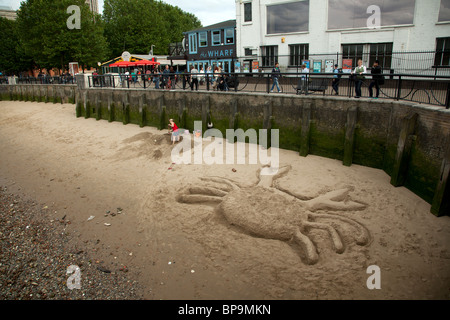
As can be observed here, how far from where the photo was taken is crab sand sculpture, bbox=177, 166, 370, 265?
25.5ft

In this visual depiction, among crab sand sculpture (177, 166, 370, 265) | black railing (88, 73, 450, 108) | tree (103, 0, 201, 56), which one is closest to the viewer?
crab sand sculpture (177, 166, 370, 265)

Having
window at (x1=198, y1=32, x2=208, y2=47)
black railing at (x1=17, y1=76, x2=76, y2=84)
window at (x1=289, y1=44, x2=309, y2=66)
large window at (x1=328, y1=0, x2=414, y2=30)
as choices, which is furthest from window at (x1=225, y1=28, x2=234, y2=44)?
A: black railing at (x1=17, y1=76, x2=76, y2=84)

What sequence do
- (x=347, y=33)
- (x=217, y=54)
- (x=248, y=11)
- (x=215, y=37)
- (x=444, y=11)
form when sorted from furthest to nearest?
(x=215, y=37)
(x=217, y=54)
(x=248, y=11)
(x=347, y=33)
(x=444, y=11)

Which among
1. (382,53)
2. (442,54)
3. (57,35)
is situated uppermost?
(57,35)

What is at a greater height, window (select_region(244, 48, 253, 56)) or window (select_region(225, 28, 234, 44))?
window (select_region(225, 28, 234, 44))

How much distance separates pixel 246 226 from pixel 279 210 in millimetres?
1071

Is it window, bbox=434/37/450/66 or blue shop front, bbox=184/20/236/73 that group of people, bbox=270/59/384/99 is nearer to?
window, bbox=434/37/450/66

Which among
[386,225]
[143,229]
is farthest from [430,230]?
[143,229]

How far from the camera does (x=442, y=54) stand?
19656 mm

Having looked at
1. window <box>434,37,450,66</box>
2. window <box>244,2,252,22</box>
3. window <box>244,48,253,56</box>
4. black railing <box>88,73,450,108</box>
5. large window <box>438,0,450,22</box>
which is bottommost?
black railing <box>88,73,450,108</box>

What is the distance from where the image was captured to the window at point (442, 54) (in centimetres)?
1928

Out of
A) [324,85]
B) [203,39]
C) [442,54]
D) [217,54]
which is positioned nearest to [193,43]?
[203,39]

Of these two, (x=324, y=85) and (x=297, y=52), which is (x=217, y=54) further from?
(x=324, y=85)
